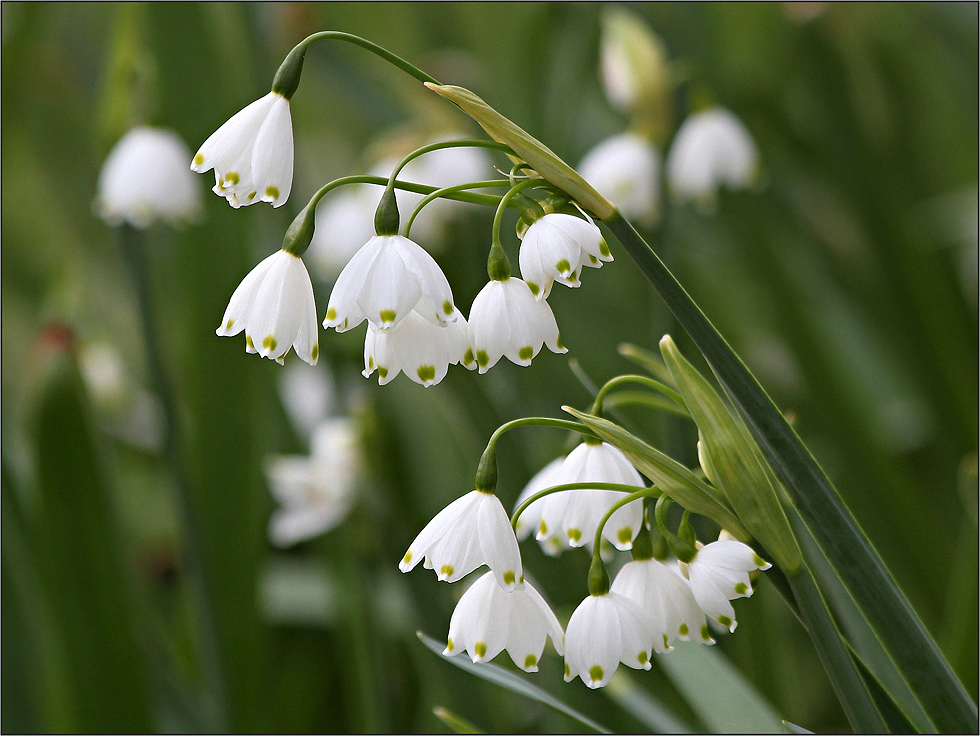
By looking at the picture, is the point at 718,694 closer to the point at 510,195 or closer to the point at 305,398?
the point at 510,195

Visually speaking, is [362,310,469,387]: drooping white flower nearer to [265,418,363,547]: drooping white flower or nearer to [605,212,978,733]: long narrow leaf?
[605,212,978,733]: long narrow leaf

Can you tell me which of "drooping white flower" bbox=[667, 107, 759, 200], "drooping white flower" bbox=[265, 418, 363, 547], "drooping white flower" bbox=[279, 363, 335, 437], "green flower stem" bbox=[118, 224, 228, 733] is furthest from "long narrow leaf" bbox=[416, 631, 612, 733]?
"drooping white flower" bbox=[279, 363, 335, 437]

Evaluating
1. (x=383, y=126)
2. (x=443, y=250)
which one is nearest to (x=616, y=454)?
(x=443, y=250)

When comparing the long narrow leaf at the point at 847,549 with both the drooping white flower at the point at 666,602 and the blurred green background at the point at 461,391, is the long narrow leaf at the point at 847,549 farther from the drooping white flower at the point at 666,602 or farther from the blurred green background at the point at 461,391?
the blurred green background at the point at 461,391

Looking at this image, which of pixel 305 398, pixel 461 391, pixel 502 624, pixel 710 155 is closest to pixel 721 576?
pixel 502 624

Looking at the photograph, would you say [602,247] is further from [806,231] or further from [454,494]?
[806,231]

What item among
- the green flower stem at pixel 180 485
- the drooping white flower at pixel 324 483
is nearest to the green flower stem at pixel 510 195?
the green flower stem at pixel 180 485
